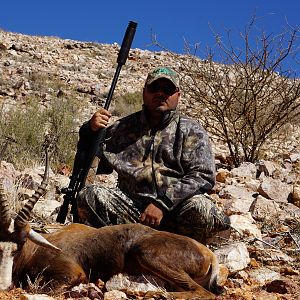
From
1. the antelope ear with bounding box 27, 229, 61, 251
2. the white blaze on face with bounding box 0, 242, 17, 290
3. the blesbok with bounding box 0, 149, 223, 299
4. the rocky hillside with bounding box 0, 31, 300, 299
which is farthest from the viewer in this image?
the rocky hillside with bounding box 0, 31, 300, 299

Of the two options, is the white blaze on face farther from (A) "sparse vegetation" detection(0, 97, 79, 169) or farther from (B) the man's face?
(A) "sparse vegetation" detection(0, 97, 79, 169)

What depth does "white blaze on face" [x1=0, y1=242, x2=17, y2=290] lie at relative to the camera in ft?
13.9

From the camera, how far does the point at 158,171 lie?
5613 millimetres

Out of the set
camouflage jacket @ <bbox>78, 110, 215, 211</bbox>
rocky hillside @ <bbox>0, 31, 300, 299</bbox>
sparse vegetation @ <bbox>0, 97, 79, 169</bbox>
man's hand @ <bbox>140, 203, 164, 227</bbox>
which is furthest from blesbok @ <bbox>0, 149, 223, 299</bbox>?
sparse vegetation @ <bbox>0, 97, 79, 169</bbox>

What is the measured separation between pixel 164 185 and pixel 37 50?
21.1m

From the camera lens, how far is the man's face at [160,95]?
18.9 ft

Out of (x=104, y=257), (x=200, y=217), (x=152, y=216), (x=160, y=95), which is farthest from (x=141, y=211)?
(x=160, y=95)

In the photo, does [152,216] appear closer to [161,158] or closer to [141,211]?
[141,211]

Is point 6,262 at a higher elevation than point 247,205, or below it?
below

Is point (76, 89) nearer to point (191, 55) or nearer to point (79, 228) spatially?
point (191, 55)

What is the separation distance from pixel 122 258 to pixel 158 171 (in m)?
1.20

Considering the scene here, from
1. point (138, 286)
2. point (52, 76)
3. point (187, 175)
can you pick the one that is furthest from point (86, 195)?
point (52, 76)

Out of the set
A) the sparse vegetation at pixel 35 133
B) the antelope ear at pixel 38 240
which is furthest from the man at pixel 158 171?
the sparse vegetation at pixel 35 133

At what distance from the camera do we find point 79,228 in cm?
511
